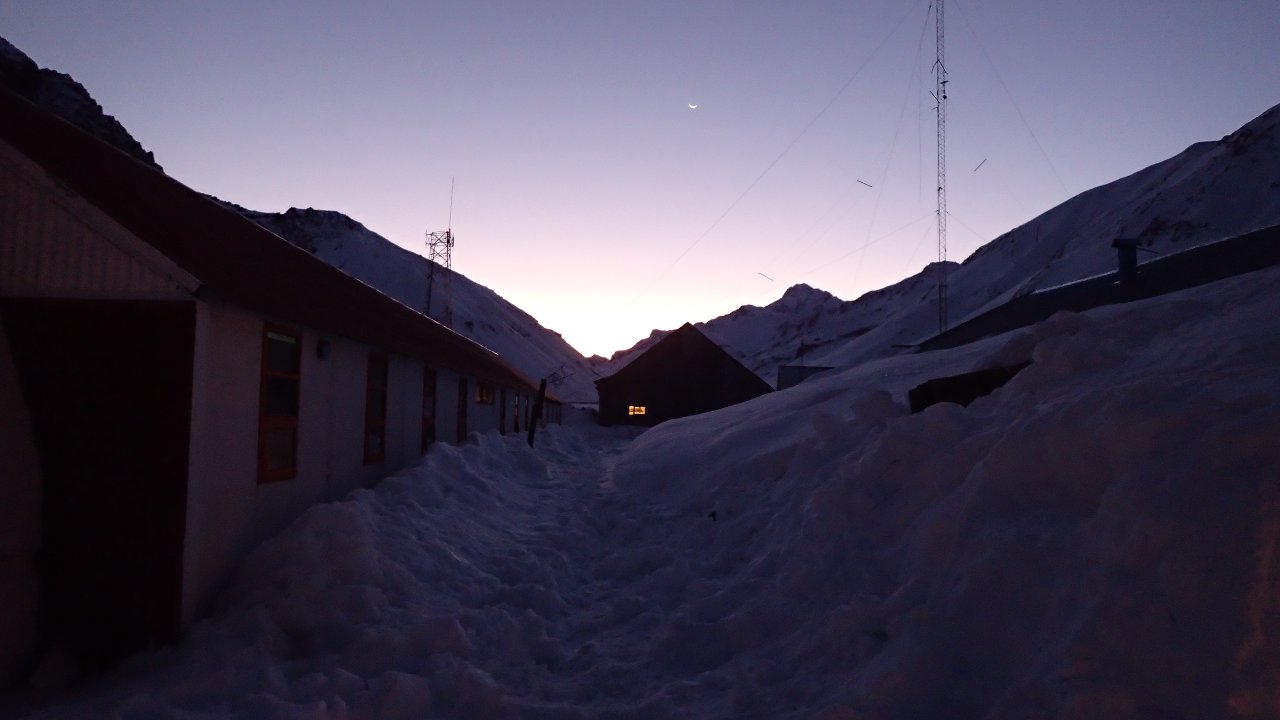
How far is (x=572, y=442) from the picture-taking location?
29031mm

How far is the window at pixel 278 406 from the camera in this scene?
6.96 meters

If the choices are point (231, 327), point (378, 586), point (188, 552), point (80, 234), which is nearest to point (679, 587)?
point (378, 586)

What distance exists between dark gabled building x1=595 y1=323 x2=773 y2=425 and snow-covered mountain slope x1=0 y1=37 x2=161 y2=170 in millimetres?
49673

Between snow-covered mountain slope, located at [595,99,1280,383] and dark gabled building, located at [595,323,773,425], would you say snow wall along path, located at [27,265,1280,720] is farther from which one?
snow-covered mountain slope, located at [595,99,1280,383]

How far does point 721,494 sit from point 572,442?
19468 mm

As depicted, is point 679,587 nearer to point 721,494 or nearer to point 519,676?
point 519,676

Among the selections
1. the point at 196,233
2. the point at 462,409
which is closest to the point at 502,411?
the point at 462,409

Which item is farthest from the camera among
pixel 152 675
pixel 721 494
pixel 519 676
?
pixel 721 494

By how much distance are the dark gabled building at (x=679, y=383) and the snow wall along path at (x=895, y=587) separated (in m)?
34.9

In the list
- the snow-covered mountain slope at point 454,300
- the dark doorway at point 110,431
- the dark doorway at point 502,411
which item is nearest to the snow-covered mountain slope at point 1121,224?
the dark doorway at point 502,411

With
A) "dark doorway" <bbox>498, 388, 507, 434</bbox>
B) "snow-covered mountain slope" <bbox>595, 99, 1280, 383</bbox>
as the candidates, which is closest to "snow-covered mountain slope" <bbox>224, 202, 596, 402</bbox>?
"snow-covered mountain slope" <bbox>595, 99, 1280, 383</bbox>

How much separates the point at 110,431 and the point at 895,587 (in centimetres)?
561

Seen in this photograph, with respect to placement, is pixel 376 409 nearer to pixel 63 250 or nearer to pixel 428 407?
pixel 428 407

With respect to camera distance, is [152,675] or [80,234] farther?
[80,234]
